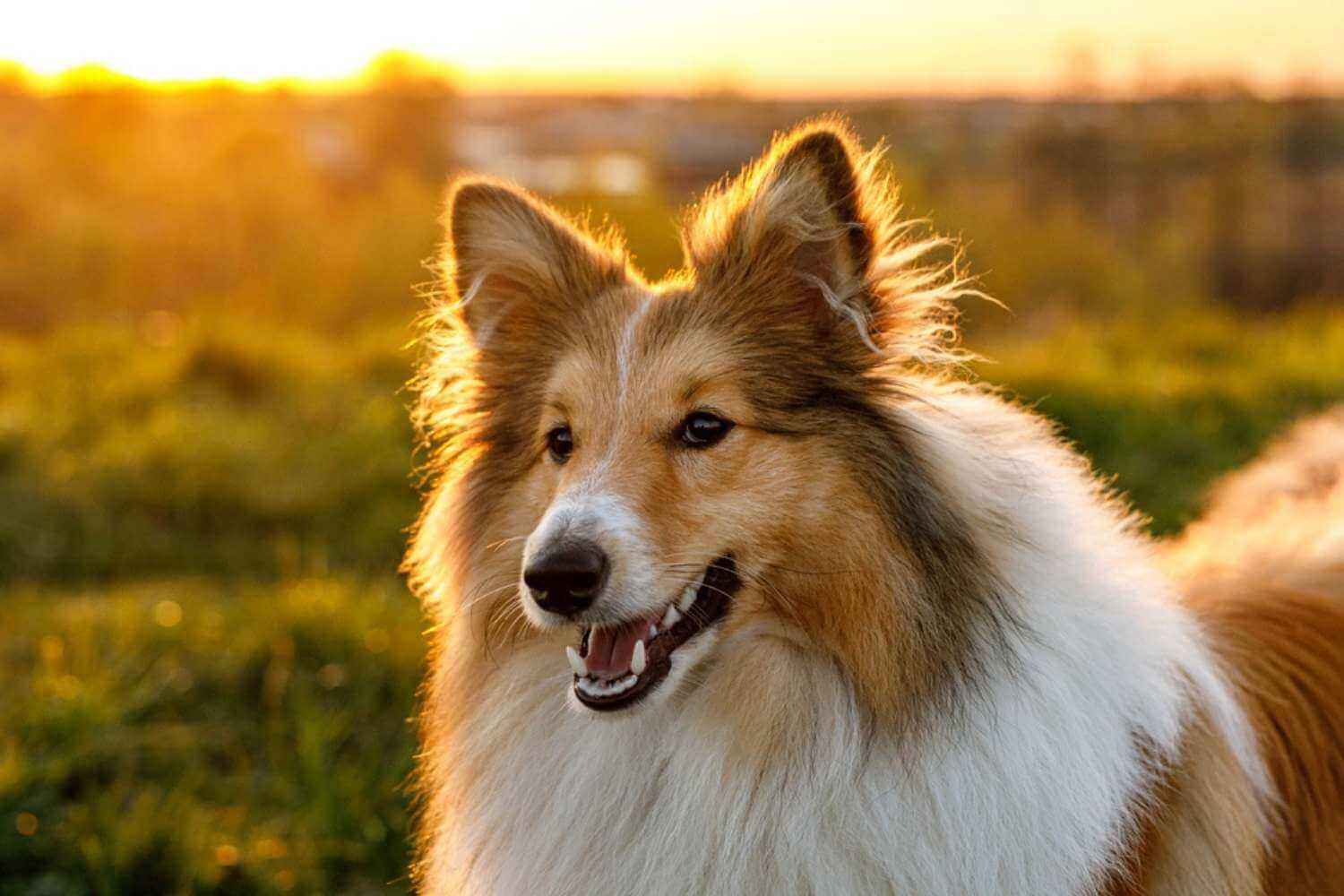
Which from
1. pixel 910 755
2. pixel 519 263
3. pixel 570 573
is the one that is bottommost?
pixel 910 755

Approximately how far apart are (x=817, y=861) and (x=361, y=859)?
2357 millimetres

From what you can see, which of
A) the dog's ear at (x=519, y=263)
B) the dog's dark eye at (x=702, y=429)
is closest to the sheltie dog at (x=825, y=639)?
the dog's dark eye at (x=702, y=429)

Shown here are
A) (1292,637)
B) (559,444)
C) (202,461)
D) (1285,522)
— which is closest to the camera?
(559,444)

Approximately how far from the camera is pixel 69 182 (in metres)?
20.7

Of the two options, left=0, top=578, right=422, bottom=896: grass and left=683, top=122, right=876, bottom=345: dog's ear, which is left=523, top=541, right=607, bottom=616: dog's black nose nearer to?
left=683, top=122, right=876, bottom=345: dog's ear

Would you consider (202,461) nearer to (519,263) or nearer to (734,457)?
(519,263)

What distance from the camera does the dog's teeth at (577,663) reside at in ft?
8.91

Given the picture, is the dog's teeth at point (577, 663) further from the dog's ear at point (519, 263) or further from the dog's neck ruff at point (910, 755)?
the dog's ear at point (519, 263)

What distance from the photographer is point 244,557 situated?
328 inches

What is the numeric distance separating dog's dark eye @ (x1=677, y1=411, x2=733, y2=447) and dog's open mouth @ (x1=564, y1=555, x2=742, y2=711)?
0.85ft

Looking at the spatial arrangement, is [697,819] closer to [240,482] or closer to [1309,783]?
[1309,783]

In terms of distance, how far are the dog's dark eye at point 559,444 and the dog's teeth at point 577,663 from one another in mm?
Result: 462

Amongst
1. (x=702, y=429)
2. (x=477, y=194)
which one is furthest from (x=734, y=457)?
(x=477, y=194)

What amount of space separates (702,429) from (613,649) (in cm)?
50
